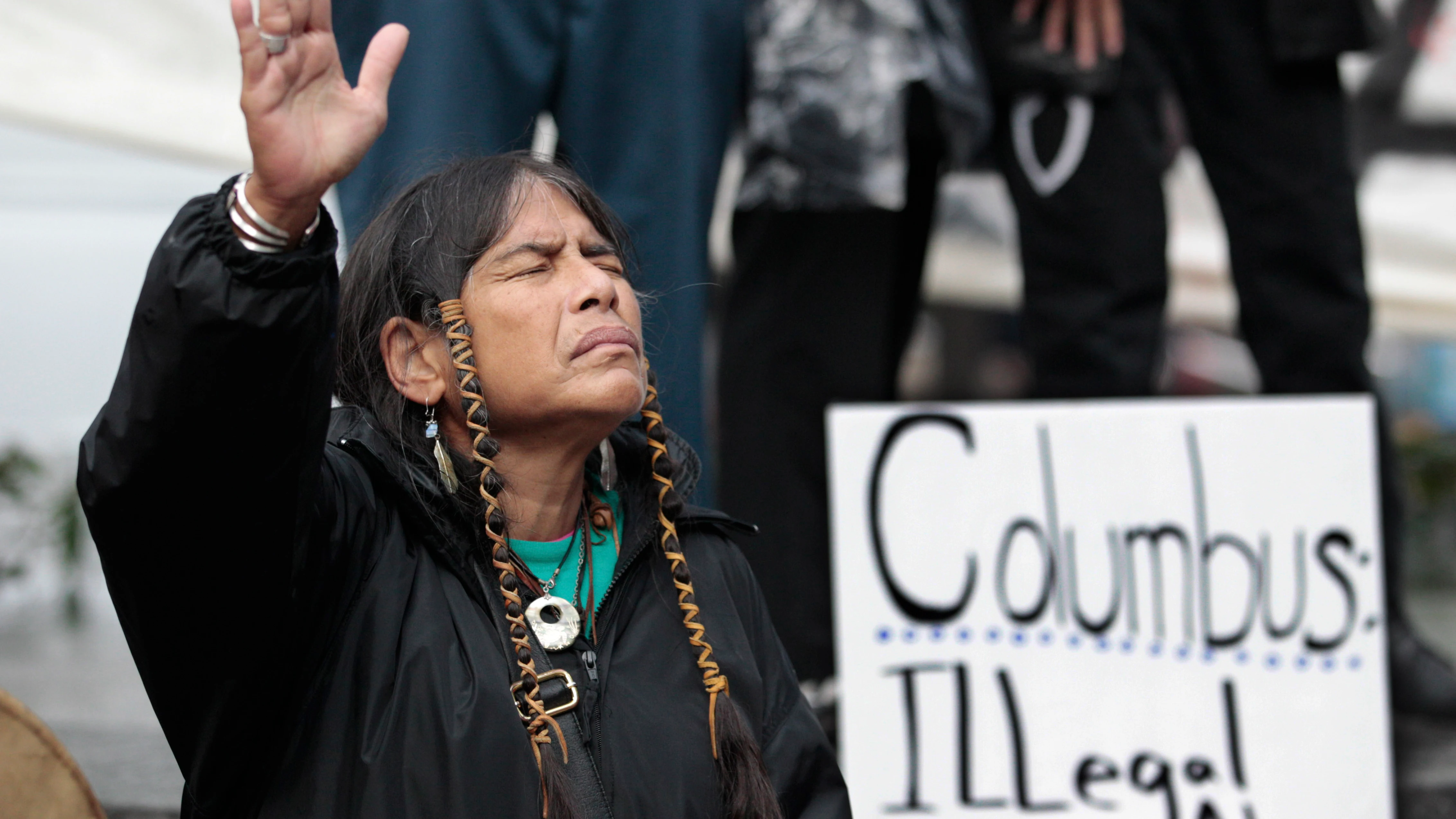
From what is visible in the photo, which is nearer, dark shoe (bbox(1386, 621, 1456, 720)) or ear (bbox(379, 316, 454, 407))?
ear (bbox(379, 316, 454, 407))

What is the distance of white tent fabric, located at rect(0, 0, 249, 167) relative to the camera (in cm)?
229

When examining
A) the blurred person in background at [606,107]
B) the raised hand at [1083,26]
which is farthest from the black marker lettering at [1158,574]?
the raised hand at [1083,26]

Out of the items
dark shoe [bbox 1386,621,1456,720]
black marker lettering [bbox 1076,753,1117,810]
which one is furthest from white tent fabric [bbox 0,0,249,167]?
dark shoe [bbox 1386,621,1456,720]

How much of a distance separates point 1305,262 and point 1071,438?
1.80 feet

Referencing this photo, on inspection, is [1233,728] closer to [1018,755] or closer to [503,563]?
[1018,755]

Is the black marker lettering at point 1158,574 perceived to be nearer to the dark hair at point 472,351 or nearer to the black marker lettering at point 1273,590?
the black marker lettering at point 1273,590

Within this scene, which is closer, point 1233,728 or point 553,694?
point 553,694

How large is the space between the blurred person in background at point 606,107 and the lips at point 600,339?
2.00 ft

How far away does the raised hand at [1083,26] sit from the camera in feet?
7.24

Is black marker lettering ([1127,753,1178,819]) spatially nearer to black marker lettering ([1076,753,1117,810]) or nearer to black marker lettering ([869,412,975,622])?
black marker lettering ([1076,753,1117,810])

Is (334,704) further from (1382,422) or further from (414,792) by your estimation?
(1382,422)

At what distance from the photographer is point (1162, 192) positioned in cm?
226

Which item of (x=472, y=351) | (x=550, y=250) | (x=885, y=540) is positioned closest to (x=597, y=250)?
(x=550, y=250)

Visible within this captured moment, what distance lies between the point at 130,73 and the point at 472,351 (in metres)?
1.56
